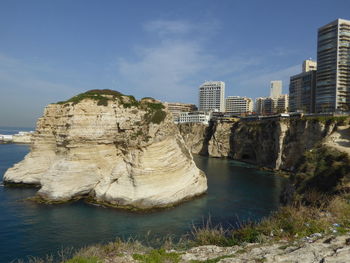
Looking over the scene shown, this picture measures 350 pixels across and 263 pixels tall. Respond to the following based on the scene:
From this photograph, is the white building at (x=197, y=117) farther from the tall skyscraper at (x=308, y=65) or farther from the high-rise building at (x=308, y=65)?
the high-rise building at (x=308, y=65)

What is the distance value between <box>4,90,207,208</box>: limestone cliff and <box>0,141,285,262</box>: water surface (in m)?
1.77

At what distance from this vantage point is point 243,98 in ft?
499

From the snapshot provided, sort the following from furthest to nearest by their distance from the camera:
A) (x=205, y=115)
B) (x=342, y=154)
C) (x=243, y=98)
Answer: (x=243, y=98) < (x=205, y=115) < (x=342, y=154)

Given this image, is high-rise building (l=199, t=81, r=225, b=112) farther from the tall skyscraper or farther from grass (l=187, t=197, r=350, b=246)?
→ grass (l=187, t=197, r=350, b=246)

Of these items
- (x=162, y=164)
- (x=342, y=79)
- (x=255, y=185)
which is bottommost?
(x=255, y=185)

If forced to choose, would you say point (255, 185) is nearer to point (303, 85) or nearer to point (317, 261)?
point (317, 261)

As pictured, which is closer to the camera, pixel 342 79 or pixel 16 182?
pixel 16 182

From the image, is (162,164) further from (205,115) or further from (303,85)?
(303,85)

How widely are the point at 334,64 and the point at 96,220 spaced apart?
8508cm

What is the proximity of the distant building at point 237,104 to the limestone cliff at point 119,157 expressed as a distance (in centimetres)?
12832

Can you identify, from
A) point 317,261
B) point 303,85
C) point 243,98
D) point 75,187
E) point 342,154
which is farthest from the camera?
point 243,98

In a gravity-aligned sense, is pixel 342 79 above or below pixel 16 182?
above

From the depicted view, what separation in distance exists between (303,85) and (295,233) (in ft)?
334

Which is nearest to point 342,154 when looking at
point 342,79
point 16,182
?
point 16,182
